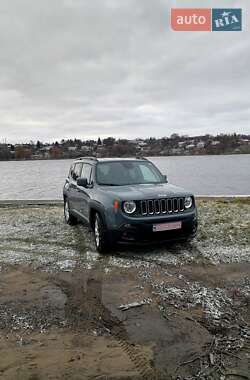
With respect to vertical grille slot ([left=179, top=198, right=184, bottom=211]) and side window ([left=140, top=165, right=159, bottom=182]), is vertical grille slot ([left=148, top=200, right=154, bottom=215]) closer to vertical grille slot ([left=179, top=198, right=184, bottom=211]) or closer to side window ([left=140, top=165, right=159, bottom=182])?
vertical grille slot ([left=179, top=198, right=184, bottom=211])

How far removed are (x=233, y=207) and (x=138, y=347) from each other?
30.4 ft

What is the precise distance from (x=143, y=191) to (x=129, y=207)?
0.47 meters

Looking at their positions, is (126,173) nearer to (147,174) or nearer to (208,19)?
(147,174)

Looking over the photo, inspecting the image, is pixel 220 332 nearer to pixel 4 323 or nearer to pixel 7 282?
pixel 4 323

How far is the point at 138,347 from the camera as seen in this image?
10.4 feet

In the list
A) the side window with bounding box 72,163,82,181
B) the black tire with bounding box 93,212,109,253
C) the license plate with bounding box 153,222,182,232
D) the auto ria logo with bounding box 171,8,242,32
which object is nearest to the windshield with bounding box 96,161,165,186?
the black tire with bounding box 93,212,109,253

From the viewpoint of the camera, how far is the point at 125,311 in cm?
394

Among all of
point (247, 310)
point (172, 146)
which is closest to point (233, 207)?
point (247, 310)

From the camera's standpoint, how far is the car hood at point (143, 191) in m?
5.96

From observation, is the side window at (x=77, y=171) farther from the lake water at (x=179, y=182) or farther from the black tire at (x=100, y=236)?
the lake water at (x=179, y=182)

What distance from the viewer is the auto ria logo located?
1047 cm

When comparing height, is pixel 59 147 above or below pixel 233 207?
above

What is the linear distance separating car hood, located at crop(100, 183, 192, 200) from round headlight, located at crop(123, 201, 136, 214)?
8cm

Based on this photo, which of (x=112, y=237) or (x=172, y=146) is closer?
(x=112, y=237)
